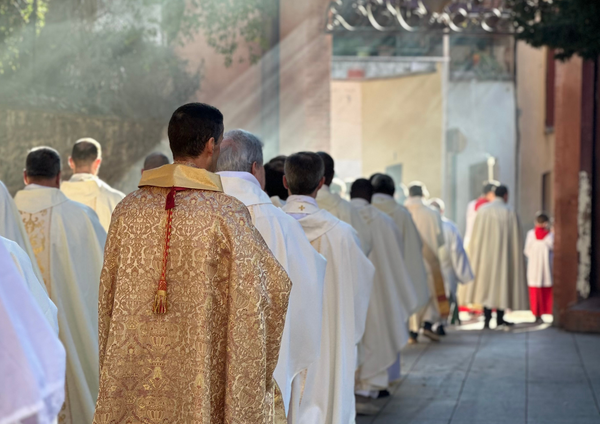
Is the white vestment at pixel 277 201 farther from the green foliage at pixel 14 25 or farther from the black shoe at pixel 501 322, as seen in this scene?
the black shoe at pixel 501 322

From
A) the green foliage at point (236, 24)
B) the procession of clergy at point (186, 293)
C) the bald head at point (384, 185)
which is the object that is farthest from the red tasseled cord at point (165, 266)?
the green foliage at point (236, 24)

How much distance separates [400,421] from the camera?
6.98m

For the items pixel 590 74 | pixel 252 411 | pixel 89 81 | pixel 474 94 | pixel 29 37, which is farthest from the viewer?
pixel 474 94

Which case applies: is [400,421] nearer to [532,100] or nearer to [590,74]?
[590,74]

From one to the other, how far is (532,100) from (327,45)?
11.9 meters

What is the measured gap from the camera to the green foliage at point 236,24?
12.8 meters

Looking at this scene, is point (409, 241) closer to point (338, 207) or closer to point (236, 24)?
point (338, 207)

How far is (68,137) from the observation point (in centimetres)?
1012

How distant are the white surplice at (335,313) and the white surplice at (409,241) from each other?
4522 mm

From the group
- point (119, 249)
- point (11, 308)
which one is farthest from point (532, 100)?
point (11, 308)

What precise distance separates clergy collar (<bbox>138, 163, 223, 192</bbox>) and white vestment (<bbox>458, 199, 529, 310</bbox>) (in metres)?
10.3

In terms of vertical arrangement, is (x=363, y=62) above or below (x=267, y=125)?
above

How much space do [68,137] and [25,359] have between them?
8.56 metres

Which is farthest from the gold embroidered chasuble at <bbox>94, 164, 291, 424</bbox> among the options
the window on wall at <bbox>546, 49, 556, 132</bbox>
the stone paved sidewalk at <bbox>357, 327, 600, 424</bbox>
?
the window on wall at <bbox>546, 49, 556, 132</bbox>
